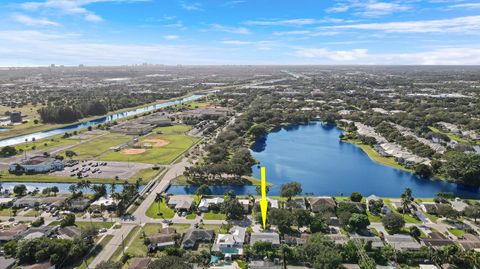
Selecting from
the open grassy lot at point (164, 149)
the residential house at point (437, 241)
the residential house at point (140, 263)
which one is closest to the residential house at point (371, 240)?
the residential house at point (437, 241)

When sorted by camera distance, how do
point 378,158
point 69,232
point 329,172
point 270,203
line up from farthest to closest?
point 378,158
point 329,172
point 270,203
point 69,232

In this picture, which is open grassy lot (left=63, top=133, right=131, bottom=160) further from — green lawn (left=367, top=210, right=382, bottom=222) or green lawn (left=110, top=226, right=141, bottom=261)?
green lawn (left=367, top=210, right=382, bottom=222)

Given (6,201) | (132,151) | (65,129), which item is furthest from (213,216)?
(65,129)

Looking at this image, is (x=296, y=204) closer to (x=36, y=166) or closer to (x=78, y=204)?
(x=78, y=204)

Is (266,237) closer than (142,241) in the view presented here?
Yes

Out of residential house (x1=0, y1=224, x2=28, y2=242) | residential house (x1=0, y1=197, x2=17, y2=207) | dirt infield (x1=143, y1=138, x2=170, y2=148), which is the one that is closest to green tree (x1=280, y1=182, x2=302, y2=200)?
residential house (x1=0, y1=224, x2=28, y2=242)

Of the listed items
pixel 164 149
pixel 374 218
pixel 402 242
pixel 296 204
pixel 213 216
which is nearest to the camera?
pixel 402 242

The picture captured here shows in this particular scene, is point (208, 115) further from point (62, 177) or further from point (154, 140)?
point (62, 177)
